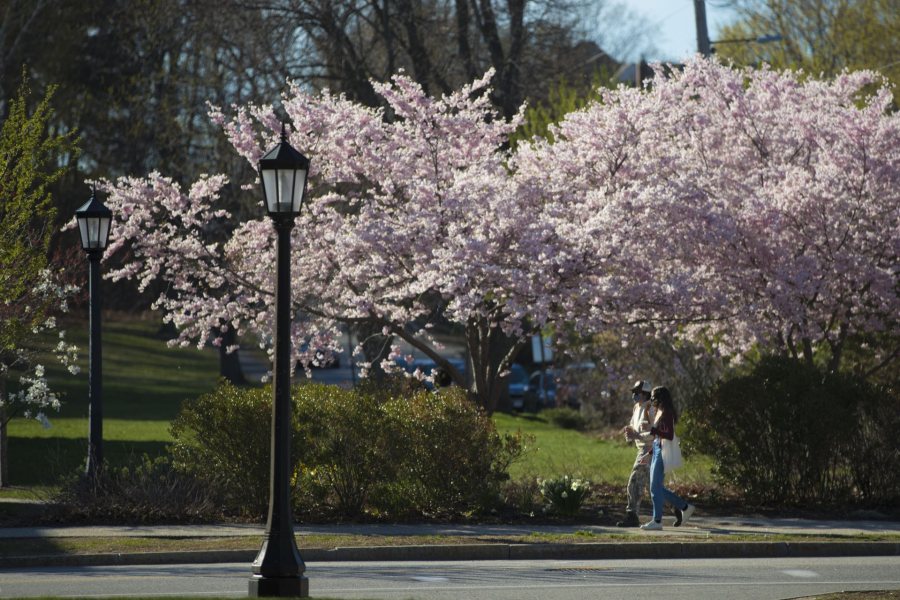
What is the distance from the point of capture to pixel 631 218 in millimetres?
16984

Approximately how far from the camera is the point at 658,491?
14.9 metres

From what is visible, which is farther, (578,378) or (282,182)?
(578,378)

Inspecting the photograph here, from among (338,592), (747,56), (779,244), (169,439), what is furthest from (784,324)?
(747,56)

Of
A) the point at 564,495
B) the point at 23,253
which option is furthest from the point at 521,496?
the point at 23,253

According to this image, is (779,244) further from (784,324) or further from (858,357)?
(858,357)

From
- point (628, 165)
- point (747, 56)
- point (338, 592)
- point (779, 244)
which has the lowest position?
point (338, 592)

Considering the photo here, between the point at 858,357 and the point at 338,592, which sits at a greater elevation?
the point at 858,357

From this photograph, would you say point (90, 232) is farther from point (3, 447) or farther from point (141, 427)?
point (141, 427)

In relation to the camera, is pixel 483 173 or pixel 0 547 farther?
pixel 483 173

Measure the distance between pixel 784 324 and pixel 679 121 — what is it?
139 inches

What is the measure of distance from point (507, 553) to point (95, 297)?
20.9 feet

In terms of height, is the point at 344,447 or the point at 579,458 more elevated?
the point at 344,447

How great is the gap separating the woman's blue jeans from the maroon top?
7.2 inches

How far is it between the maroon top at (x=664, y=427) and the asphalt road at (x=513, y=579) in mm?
2282
